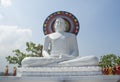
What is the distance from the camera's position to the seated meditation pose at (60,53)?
9.36 metres

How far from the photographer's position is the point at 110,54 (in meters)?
18.9

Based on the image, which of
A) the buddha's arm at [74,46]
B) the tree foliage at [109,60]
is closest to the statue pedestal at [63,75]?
the buddha's arm at [74,46]

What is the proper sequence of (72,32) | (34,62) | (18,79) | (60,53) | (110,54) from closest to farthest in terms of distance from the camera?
(18,79)
(34,62)
(60,53)
(72,32)
(110,54)

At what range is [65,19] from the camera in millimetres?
11523

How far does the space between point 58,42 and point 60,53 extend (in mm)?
545

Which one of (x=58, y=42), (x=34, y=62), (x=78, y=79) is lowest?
(x=78, y=79)

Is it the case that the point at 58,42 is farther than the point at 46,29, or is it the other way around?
the point at 46,29

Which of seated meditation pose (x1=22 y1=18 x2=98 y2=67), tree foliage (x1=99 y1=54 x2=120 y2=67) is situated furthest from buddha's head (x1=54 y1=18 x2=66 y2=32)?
tree foliage (x1=99 y1=54 x2=120 y2=67)

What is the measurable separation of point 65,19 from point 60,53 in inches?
75.7

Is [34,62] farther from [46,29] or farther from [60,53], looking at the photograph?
[46,29]

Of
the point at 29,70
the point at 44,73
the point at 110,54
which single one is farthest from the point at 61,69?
the point at 110,54

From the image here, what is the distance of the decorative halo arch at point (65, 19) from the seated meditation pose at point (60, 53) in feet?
1.18

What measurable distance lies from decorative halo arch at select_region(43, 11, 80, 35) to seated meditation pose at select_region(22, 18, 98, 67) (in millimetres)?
359

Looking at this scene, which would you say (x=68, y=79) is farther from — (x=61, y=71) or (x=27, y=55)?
(x=27, y=55)
